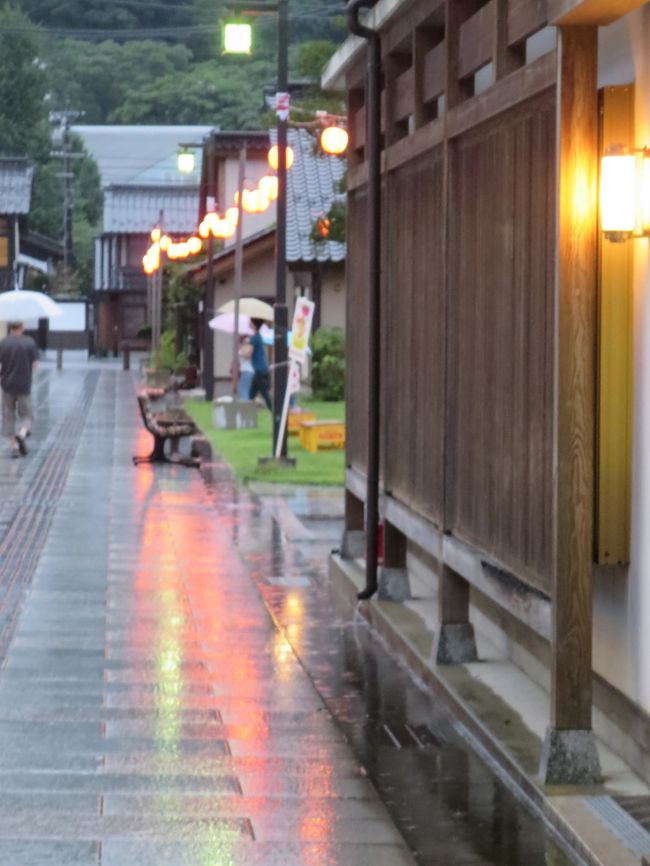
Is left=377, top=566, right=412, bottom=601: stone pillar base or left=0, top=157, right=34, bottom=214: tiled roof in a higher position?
left=0, top=157, right=34, bottom=214: tiled roof

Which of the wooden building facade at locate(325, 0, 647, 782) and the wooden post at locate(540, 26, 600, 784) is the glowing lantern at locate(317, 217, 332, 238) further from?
the wooden post at locate(540, 26, 600, 784)

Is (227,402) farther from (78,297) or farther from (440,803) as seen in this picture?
(78,297)

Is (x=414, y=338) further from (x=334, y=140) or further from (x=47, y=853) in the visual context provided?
(x=334, y=140)

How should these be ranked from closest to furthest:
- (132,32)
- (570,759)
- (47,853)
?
(47,853)
(570,759)
(132,32)

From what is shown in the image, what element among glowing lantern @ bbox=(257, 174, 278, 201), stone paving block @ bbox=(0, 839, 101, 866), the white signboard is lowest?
stone paving block @ bbox=(0, 839, 101, 866)

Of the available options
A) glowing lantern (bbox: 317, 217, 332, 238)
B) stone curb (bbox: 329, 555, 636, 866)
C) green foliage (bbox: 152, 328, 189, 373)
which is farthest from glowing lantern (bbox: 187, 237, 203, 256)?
stone curb (bbox: 329, 555, 636, 866)

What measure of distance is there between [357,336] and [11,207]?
57.0 meters

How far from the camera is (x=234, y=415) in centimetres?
2972

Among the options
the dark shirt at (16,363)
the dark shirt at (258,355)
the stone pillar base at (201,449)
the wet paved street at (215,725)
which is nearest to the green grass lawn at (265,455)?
the stone pillar base at (201,449)

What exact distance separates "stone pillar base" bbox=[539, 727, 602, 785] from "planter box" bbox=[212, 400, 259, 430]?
75.6ft

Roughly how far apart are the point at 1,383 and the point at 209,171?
26.7 metres

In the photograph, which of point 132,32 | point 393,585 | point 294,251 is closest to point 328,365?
point 294,251

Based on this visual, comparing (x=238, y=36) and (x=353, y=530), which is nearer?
(x=353, y=530)

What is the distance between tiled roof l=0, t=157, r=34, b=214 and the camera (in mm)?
67875
